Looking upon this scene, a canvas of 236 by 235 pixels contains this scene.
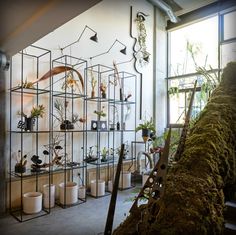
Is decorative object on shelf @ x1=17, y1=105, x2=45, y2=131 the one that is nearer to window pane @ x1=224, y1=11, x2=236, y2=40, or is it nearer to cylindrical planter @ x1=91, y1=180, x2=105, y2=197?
cylindrical planter @ x1=91, y1=180, x2=105, y2=197

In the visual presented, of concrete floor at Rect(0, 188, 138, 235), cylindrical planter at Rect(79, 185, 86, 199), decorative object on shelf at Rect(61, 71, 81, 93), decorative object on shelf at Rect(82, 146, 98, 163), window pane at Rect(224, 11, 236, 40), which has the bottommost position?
concrete floor at Rect(0, 188, 138, 235)

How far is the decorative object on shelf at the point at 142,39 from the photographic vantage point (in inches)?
206

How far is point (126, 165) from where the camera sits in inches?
186

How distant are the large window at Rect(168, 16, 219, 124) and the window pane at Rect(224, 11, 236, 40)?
0.21m

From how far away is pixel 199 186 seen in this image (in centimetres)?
72

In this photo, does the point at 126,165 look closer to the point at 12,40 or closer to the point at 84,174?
the point at 84,174

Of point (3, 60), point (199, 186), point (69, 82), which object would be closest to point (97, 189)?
point (69, 82)

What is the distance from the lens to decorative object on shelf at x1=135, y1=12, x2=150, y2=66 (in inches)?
206

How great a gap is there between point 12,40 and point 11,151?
167 centimetres

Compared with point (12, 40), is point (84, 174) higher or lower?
lower

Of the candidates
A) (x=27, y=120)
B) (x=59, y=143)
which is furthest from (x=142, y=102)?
(x=27, y=120)

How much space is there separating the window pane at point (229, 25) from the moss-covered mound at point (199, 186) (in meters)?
4.58

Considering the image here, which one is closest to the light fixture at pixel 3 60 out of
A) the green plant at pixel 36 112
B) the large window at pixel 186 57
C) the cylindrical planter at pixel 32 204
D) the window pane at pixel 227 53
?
the green plant at pixel 36 112

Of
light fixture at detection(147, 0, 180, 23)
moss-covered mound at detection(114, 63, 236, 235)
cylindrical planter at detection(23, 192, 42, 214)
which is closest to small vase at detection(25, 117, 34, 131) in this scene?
cylindrical planter at detection(23, 192, 42, 214)
